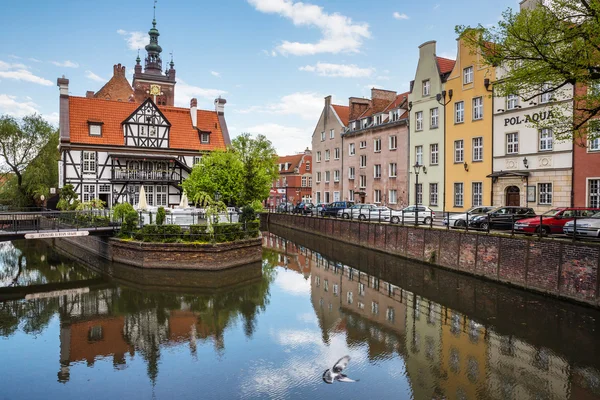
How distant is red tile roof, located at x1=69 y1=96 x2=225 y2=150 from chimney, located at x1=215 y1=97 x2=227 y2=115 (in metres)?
0.84

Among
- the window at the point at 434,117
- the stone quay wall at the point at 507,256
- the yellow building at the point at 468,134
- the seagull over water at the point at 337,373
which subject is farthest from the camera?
the window at the point at 434,117

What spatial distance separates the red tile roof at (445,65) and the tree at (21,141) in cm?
4120

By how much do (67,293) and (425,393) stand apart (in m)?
15.7

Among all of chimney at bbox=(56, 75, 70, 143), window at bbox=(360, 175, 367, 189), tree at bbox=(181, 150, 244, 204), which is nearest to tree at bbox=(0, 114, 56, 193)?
chimney at bbox=(56, 75, 70, 143)

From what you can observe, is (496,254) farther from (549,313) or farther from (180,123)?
(180,123)

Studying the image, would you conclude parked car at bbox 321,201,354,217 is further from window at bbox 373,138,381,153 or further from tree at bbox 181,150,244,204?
tree at bbox 181,150,244,204

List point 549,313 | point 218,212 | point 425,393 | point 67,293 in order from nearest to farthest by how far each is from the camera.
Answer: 1. point 425,393
2. point 549,313
3. point 67,293
4. point 218,212

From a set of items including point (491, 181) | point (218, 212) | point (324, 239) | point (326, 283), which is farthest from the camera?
point (324, 239)

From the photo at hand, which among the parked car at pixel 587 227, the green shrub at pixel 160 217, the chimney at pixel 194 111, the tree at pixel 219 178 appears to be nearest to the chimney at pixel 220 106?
the chimney at pixel 194 111

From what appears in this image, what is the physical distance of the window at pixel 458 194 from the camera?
33406 millimetres

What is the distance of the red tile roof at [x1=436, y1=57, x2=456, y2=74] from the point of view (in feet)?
118

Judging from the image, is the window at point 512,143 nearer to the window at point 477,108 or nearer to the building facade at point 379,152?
the window at point 477,108

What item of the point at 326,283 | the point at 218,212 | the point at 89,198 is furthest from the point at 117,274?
the point at 89,198

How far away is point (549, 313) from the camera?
47.8 ft
